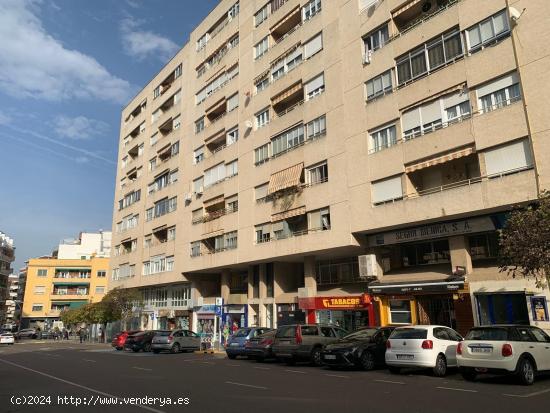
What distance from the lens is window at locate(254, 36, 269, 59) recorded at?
3452 cm

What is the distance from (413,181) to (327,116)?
7199 mm

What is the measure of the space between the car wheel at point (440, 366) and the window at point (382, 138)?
12.3 meters

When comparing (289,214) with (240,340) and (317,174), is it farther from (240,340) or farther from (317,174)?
(240,340)

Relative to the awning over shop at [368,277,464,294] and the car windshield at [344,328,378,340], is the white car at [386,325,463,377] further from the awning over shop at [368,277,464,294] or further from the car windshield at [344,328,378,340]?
the awning over shop at [368,277,464,294]

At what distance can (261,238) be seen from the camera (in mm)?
31344

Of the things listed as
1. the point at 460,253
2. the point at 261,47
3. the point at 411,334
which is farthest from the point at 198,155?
the point at 411,334

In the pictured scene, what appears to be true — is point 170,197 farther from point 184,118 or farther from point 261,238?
point 261,238

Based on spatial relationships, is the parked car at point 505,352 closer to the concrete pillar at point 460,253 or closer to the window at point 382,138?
the concrete pillar at point 460,253

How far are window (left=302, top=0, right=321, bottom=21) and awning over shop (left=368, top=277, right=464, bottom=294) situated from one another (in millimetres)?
17826

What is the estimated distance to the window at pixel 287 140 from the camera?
29294 millimetres

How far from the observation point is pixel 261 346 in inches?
787

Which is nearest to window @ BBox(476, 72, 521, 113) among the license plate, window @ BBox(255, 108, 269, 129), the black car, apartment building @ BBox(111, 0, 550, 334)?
apartment building @ BBox(111, 0, 550, 334)

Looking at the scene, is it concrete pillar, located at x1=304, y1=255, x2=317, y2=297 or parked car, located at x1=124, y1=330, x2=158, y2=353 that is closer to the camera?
concrete pillar, located at x1=304, y1=255, x2=317, y2=297

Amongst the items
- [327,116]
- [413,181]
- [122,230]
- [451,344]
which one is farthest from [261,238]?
[122,230]
